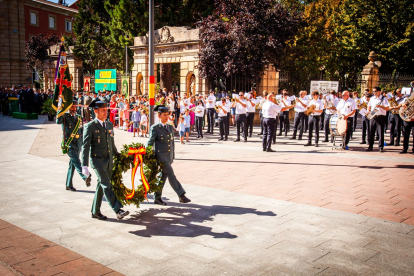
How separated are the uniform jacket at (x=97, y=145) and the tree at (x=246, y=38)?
1492 centimetres

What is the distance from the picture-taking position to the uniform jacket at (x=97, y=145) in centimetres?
612

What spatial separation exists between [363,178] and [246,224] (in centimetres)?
449

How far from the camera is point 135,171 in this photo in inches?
251

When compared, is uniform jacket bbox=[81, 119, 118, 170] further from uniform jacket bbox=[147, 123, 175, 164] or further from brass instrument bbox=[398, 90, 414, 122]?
brass instrument bbox=[398, 90, 414, 122]

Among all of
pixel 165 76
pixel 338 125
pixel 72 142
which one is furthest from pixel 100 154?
pixel 165 76

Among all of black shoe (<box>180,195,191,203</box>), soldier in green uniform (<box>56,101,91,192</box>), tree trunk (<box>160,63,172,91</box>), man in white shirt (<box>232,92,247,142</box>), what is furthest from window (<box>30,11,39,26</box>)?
black shoe (<box>180,195,191,203</box>)

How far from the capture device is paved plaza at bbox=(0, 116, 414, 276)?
15.1ft

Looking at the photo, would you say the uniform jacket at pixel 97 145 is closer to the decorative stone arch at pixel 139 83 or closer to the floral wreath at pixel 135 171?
the floral wreath at pixel 135 171

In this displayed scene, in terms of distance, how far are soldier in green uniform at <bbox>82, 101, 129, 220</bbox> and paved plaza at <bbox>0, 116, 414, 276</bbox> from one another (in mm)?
292

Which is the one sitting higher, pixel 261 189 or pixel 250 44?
pixel 250 44

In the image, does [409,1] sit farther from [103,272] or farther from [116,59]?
[103,272]

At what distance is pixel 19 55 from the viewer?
48.1 metres

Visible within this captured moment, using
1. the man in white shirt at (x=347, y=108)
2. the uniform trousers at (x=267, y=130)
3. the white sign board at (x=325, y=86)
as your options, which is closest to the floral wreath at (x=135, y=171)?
the uniform trousers at (x=267, y=130)

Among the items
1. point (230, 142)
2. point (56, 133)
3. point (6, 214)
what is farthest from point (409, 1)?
point (6, 214)
